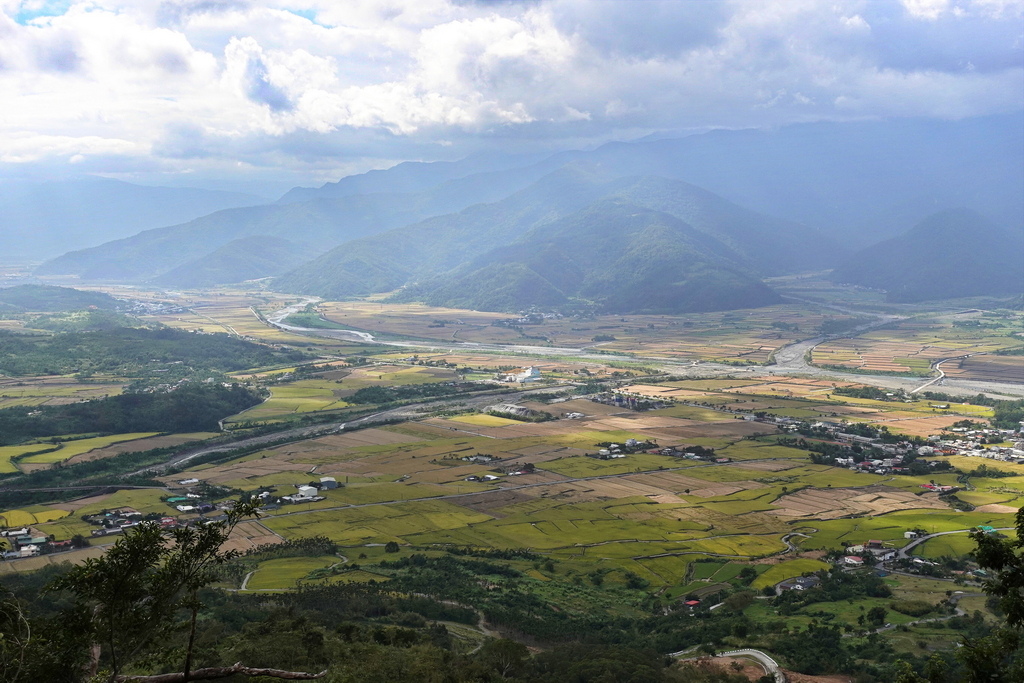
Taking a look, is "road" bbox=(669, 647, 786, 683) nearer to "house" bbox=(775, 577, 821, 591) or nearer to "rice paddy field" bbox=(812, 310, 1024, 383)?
"house" bbox=(775, 577, 821, 591)

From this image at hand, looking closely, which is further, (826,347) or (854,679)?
(826,347)

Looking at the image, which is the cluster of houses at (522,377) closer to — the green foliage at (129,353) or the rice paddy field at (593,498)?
the rice paddy field at (593,498)

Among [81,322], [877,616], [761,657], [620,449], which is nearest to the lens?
[761,657]

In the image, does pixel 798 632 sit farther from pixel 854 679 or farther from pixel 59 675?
pixel 59 675

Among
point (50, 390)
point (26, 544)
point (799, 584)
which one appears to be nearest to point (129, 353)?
point (50, 390)

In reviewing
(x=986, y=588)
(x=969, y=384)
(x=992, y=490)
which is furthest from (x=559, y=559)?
(x=969, y=384)

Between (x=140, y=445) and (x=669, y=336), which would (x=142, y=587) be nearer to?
(x=140, y=445)

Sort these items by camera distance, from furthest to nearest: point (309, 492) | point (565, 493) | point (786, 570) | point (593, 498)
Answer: point (565, 493)
point (309, 492)
point (593, 498)
point (786, 570)

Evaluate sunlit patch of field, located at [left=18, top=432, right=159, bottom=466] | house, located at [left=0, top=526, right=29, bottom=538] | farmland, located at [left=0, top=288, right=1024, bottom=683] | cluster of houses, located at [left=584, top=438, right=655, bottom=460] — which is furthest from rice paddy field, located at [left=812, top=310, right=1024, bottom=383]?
house, located at [left=0, top=526, right=29, bottom=538]
